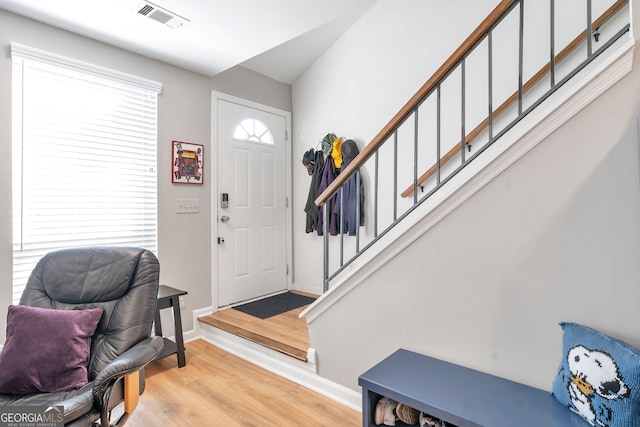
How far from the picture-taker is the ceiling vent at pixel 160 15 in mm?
2056

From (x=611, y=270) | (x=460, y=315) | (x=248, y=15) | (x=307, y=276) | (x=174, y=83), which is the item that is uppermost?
(x=248, y=15)

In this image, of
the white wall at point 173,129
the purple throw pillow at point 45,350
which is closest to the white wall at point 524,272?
the purple throw pillow at point 45,350

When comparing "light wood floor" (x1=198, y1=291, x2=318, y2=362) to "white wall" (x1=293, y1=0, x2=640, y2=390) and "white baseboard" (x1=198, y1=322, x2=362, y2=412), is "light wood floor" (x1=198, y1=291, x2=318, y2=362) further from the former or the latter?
"white wall" (x1=293, y1=0, x2=640, y2=390)

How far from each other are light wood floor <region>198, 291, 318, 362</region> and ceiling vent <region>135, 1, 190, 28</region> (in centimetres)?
229

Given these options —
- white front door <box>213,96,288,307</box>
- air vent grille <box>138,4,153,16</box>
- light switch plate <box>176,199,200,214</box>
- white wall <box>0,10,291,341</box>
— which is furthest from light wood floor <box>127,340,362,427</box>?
air vent grille <box>138,4,153,16</box>

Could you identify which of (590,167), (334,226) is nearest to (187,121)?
(334,226)

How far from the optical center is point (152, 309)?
179 centimetres

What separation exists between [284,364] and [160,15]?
2.51 metres

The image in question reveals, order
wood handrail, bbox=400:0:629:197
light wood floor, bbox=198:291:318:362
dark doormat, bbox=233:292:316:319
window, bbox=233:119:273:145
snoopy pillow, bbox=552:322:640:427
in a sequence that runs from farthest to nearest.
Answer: window, bbox=233:119:273:145 → dark doormat, bbox=233:292:316:319 → light wood floor, bbox=198:291:318:362 → wood handrail, bbox=400:0:629:197 → snoopy pillow, bbox=552:322:640:427

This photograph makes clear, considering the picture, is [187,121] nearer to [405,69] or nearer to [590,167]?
[405,69]

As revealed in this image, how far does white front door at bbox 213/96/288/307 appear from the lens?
322 cm

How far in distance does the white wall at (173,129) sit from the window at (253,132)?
0.85 feet

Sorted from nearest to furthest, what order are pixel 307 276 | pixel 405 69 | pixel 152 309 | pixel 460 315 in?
pixel 460 315
pixel 152 309
pixel 405 69
pixel 307 276

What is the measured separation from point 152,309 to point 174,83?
6.63 ft
